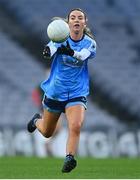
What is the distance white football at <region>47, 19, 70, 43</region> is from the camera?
970 cm

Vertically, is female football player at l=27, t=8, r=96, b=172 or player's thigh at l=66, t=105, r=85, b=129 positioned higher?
female football player at l=27, t=8, r=96, b=172

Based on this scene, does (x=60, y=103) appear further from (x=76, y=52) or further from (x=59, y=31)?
(x=59, y=31)

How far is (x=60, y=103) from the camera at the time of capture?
10.5 m

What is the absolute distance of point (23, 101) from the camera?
2267 cm

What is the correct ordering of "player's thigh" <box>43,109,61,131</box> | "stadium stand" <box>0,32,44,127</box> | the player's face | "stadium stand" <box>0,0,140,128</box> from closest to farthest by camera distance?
the player's face → "player's thigh" <box>43,109,61,131</box> → "stadium stand" <box>0,32,44,127</box> → "stadium stand" <box>0,0,140,128</box>

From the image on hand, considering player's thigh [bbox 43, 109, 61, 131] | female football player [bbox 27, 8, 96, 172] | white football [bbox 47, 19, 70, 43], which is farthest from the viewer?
player's thigh [bbox 43, 109, 61, 131]

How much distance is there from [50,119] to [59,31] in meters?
1.50

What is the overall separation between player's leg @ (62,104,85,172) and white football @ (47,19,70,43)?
95 cm

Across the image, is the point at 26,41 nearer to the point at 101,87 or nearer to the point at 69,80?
the point at 101,87

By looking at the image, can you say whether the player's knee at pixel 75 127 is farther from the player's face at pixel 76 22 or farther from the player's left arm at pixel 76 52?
the player's face at pixel 76 22

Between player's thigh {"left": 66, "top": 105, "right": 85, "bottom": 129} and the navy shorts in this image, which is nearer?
player's thigh {"left": 66, "top": 105, "right": 85, "bottom": 129}

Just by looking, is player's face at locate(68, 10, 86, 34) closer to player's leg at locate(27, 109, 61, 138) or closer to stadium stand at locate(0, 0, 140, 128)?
player's leg at locate(27, 109, 61, 138)

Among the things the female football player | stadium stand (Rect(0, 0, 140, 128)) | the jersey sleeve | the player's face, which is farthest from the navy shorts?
stadium stand (Rect(0, 0, 140, 128))

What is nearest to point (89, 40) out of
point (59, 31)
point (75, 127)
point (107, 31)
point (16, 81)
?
point (59, 31)
